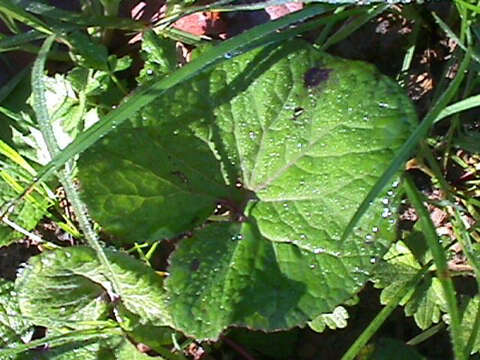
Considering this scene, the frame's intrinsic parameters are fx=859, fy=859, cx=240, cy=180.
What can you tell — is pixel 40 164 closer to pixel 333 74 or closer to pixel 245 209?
pixel 245 209

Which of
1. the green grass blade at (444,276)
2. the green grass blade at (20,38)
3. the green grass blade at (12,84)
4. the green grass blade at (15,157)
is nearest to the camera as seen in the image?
the green grass blade at (444,276)

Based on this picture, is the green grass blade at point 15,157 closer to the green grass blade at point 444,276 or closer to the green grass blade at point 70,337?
the green grass blade at point 70,337

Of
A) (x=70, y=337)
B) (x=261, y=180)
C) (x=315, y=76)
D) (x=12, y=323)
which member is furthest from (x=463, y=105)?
(x=12, y=323)

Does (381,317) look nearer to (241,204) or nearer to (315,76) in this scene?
(241,204)

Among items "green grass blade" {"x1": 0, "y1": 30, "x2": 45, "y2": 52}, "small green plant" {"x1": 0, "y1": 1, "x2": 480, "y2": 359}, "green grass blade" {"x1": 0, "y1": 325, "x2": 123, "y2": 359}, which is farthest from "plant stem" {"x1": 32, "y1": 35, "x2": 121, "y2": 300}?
"green grass blade" {"x1": 0, "y1": 30, "x2": 45, "y2": 52}

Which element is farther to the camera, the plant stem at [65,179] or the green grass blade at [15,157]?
the green grass blade at [15,157]

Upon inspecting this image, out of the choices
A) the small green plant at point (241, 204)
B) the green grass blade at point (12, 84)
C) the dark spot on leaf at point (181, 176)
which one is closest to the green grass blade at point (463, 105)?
the small green plant at point (241, 204)

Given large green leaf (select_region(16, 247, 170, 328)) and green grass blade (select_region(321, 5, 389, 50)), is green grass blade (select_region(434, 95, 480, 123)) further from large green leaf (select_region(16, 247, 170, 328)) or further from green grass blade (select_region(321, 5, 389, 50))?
large green leaf (select_region(16, 247, 170, 328))
